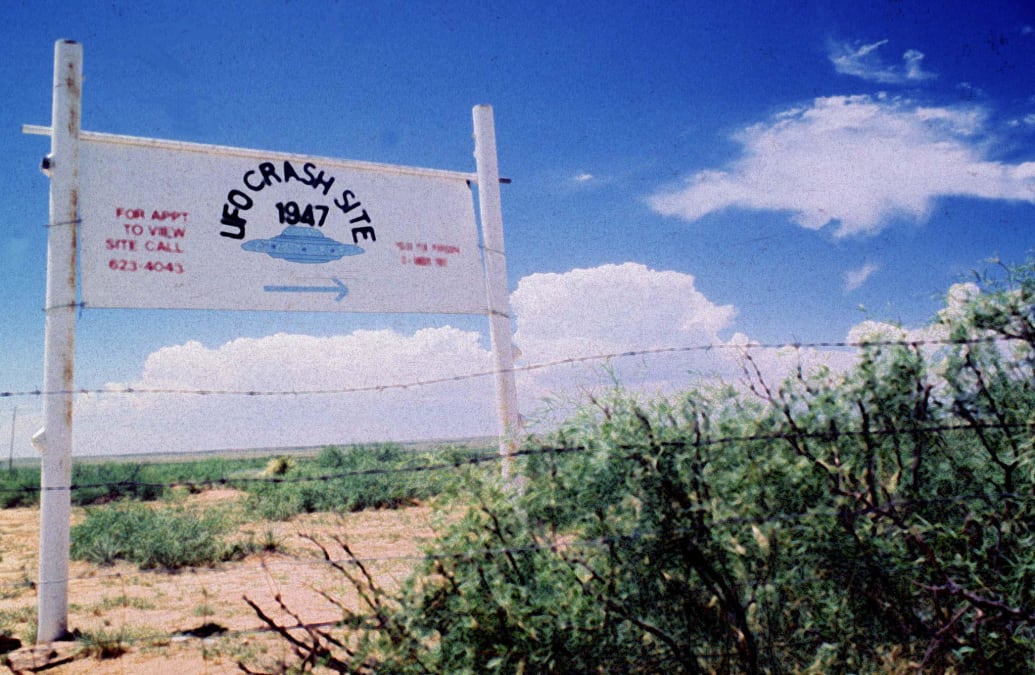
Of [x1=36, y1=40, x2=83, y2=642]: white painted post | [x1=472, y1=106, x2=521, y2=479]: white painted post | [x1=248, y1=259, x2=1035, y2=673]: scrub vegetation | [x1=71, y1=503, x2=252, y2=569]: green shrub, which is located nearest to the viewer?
[x1=248, y1=259, x2=1035, y2=673]: scrub vegetation

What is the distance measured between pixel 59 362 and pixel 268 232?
1.88m

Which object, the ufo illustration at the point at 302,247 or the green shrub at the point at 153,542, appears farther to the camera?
the green shrub at the point at 153,542

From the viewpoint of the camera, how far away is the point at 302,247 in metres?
6.62

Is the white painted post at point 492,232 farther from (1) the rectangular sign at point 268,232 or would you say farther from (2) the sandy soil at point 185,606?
(2) the sandy soil at point 185,606

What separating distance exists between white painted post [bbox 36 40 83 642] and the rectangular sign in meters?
0.12

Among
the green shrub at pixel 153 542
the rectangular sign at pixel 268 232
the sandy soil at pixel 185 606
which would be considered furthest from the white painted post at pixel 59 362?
the green shrub at pixel 153 542

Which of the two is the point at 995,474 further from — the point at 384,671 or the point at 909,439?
the point at 384,671

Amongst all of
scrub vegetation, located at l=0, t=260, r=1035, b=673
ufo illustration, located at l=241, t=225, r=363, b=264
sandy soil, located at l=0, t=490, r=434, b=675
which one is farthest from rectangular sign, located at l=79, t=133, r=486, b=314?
scrub vegetation, located at l=0, t=260, r=1035, b=673

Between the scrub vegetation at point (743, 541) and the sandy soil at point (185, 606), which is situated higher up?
the scrub vegetation at point (743, 541)

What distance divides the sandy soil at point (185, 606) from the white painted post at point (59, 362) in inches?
16.3

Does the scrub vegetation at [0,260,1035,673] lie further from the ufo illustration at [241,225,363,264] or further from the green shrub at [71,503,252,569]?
the green shrub at [71,503,252,569]

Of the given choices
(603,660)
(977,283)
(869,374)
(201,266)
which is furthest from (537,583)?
(201,266)

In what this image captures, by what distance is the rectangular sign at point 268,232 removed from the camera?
20.0 ft

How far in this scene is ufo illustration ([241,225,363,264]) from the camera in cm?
651
